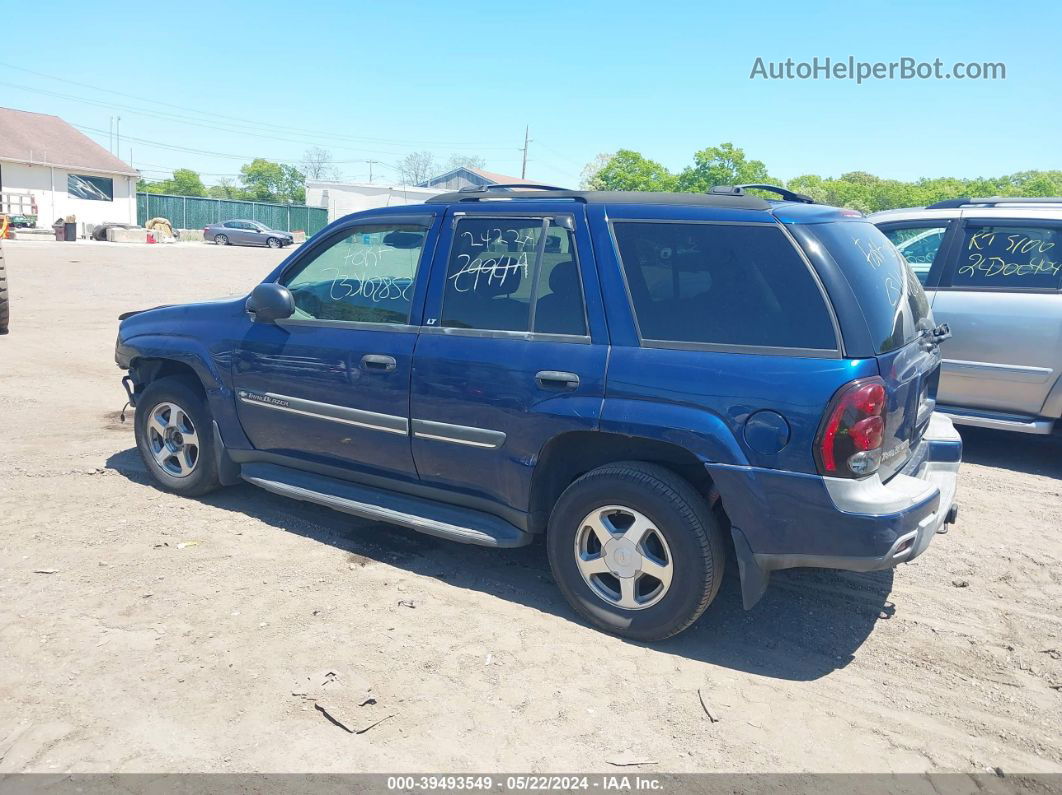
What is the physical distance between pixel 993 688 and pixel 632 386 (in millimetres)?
1969

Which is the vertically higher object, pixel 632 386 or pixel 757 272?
pixel 757 272

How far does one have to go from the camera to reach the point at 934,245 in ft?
23.8

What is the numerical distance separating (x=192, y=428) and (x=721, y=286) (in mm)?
3484

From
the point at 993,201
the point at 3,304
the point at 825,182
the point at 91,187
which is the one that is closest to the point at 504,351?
the point at 993,201

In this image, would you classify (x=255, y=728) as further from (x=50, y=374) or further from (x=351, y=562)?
(x=50, y=374)

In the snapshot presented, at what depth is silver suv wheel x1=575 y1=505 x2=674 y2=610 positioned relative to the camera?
3.77 meters

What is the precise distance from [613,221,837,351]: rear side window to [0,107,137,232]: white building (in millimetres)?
41623

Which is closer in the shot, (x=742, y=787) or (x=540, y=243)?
(x=742, y=787)

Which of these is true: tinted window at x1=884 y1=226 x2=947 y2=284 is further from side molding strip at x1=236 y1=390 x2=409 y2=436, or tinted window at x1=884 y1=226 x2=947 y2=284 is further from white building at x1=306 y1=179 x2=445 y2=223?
white building at x1=306 y1=179 x2=445 y2=223

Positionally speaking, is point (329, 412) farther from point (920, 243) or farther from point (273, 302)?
point (920, 243)

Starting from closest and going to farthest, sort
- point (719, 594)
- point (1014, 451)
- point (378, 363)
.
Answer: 1. point (719, 594)
2. point (378, 363)
3. point (1014, 451)

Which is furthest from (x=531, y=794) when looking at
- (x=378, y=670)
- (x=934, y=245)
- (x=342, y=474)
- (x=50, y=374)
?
(x=50, y=374)

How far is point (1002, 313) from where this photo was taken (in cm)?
665

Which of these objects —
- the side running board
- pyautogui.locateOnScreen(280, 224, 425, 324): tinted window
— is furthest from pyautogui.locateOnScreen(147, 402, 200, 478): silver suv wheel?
pyautogui.locateOnScreen(280, 224, 425, 324): tinted window
